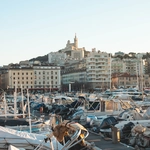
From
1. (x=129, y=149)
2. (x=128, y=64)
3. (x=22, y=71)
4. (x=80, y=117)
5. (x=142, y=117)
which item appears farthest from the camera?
(x=128, y=64)

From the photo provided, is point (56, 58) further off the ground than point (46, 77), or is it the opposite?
point (56, 58)

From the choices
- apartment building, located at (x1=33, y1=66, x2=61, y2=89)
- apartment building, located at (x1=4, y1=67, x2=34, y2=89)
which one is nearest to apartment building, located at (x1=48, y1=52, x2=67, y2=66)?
apartment building, located at (x1=33, y1=66, x2=61, y2=89)

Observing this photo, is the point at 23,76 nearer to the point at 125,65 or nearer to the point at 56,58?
the point at 125,65

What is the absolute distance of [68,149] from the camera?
437 inches

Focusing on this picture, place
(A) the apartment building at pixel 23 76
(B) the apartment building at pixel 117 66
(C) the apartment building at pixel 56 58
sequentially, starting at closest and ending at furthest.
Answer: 1. (A) the apartment building at pixel 23 76
2. (B) the apartment building at pixel 117 66
3. (C) the apartment building at pixel 56 58

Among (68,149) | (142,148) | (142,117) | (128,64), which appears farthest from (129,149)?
(128,64)

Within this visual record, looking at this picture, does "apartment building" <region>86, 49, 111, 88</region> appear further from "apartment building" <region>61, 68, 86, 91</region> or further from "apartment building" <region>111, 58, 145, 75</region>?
"apartment building" <region>111, 58, 145, 75</region>

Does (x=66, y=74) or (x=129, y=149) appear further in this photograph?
(x=66, y=74)

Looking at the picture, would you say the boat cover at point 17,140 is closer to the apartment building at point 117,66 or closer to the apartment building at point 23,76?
the apartment building at point 23,76

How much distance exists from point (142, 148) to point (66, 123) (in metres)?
5.42

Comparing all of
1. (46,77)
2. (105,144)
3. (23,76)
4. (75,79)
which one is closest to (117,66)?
(75,79)

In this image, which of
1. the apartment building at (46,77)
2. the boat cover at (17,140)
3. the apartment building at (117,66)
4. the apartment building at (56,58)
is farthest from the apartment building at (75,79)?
the boat cover at (17,140)

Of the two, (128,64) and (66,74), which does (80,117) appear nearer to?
(66,74)

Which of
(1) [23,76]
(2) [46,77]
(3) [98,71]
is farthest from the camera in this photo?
(2) [46,77]
